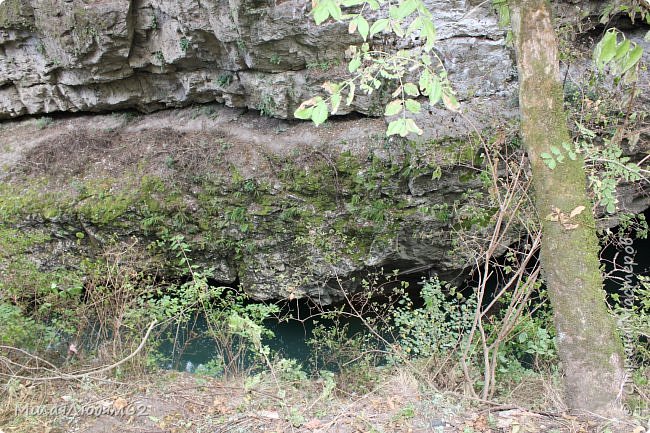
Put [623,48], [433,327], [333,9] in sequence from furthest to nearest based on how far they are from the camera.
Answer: [433,327] < [623,48] < [333,9]

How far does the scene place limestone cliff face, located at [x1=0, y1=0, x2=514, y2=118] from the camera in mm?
6793

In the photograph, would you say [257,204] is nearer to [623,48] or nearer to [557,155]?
[557,155]

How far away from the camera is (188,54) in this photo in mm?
7980

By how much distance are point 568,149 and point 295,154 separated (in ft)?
16.7

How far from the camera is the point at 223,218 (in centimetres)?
730

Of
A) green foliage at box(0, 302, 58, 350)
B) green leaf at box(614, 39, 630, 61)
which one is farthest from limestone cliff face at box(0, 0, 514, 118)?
green foliage at box(0, 302, 58, 350)

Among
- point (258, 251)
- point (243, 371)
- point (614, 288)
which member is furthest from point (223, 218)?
point (614, 288)

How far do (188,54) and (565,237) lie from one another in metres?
7.16

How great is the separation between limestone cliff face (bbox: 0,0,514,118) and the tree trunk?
390 centimetres

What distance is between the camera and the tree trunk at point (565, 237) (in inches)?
103

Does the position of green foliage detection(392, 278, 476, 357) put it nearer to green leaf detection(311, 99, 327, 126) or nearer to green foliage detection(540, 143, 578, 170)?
green foliage detection(540, 143, 578, 170)

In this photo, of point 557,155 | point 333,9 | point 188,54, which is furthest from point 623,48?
point 188,54

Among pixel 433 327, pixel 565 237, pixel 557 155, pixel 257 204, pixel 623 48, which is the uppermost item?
pixel 623 48

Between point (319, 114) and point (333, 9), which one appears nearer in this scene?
point (333, 9)
